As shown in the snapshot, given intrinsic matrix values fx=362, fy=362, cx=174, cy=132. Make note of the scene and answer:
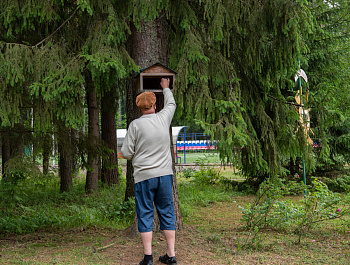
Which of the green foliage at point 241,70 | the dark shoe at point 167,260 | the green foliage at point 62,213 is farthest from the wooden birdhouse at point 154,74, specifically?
the green foliage at point 62,213

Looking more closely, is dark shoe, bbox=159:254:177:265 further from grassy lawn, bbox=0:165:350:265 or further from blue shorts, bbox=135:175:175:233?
blue shorts, bbox=135:175:175:233

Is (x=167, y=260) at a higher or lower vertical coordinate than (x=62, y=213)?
higher

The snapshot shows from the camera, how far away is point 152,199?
143 inches

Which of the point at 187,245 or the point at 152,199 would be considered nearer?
the point at 152,199

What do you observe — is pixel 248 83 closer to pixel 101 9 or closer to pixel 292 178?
pixel 101 9

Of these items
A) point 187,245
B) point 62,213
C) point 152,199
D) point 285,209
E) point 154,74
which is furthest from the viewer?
point 62,213

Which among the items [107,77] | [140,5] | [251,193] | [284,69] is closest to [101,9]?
[140,5]

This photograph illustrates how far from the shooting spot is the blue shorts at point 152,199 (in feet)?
11.7

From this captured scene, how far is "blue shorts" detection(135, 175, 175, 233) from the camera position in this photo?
356 centimetres

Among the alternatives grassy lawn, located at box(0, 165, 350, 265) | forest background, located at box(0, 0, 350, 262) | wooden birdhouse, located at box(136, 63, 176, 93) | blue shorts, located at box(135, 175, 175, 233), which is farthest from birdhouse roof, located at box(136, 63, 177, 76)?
grassy lawn, located at box(0, 165, 350, 265)

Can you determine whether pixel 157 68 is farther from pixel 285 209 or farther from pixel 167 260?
pixel 285 209

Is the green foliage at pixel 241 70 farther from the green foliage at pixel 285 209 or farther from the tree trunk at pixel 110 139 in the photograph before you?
the tree trunk at pixel 110 139

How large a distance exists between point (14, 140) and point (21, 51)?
2.43 metres

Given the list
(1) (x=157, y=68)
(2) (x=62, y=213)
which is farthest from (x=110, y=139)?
(1) (x=157, y=68)
